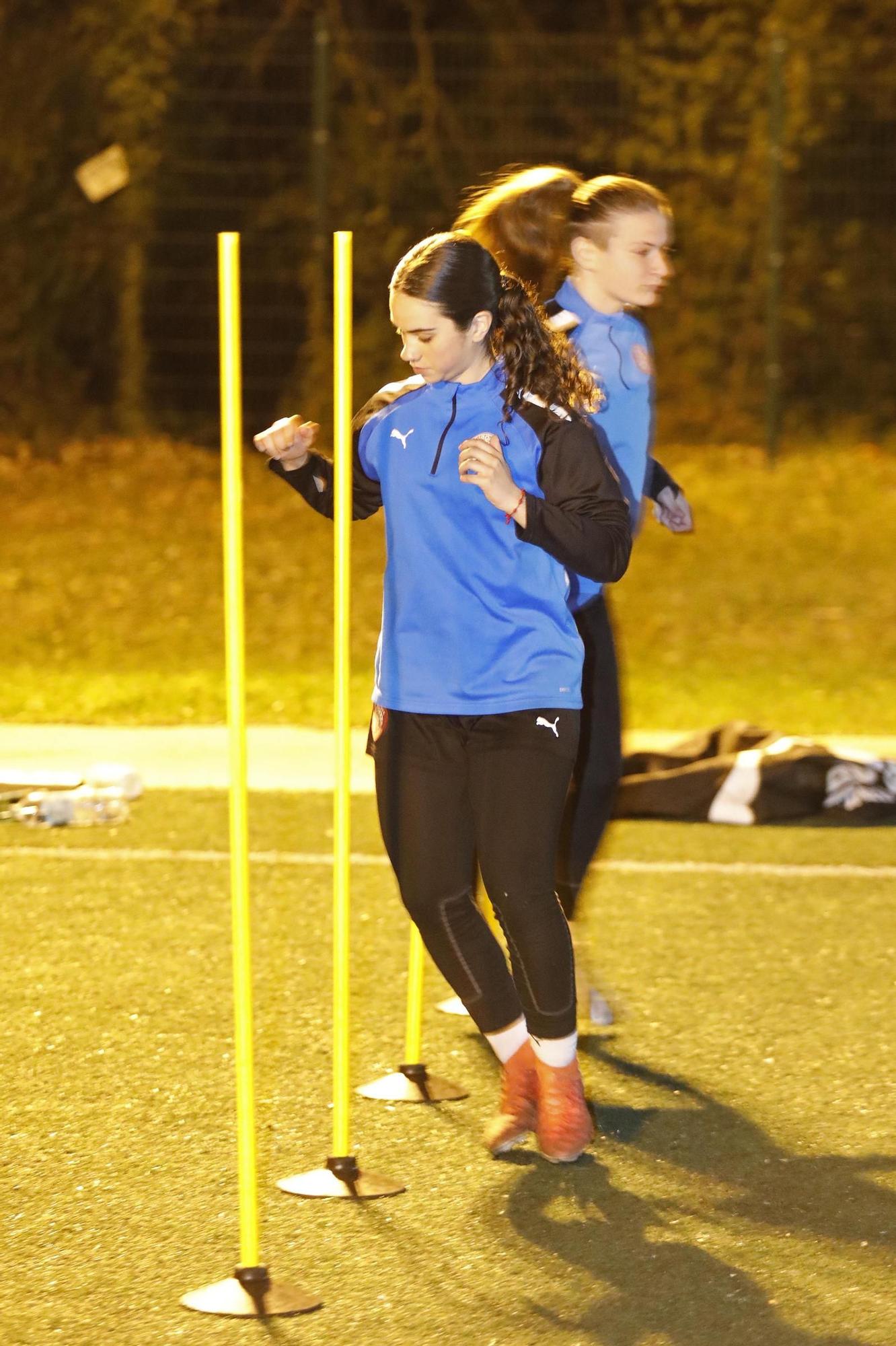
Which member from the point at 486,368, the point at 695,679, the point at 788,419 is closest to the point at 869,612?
the point at 695,679

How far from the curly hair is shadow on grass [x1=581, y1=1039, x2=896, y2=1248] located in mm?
1451

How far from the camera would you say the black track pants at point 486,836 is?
3896 millimetres

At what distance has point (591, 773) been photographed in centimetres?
483

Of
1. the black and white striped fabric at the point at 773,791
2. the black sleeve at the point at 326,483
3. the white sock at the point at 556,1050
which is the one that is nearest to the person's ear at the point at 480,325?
the black sleeve at the point at 326,483

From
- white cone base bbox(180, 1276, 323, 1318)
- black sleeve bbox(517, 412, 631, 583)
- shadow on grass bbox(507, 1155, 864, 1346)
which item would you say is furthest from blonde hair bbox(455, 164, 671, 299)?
white cone base bbox(180, 1276, 323, 1318)

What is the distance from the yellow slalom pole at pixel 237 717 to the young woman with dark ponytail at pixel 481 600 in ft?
1.73

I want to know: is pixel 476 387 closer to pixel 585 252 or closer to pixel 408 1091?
pixel 585 252

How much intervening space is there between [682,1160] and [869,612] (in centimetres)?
777

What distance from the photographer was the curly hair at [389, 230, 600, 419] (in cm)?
379

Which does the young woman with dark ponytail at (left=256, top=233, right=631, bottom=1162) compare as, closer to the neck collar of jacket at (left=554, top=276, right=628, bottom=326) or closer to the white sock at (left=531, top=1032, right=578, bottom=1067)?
the white sock at (left=531, top=1032, right=578, bottom=1067)

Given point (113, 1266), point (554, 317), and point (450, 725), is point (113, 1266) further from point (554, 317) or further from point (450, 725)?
point (554, 317)

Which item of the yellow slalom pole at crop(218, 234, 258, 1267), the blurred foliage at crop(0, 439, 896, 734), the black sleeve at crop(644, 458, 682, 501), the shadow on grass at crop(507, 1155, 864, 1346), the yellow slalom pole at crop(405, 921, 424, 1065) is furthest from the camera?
the blurred foliage at crop(0, 439, 896, 734)

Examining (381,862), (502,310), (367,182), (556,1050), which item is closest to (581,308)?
(502,310)

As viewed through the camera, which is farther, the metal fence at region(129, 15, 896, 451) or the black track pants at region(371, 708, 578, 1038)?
the metal fence at region(129, 15, 896, 451)
